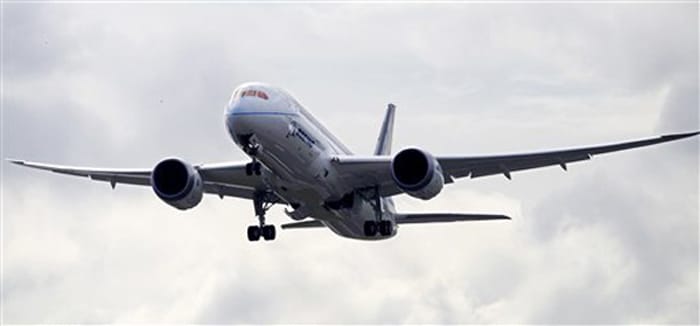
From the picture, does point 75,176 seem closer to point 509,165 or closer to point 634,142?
point 509,165

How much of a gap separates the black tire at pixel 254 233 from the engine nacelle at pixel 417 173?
6.72 m

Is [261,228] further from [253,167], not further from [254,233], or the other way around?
[253,167]

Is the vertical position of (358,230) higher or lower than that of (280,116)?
lower

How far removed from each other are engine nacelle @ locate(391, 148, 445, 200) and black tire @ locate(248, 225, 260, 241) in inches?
264

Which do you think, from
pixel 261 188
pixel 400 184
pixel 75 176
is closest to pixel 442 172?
pixel 400 184

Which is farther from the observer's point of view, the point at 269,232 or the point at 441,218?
the point at 441,218

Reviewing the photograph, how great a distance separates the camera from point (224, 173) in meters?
62.6

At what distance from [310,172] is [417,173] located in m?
3.65

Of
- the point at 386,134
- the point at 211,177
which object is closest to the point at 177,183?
the point at 211,177

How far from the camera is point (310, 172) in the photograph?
5950cm

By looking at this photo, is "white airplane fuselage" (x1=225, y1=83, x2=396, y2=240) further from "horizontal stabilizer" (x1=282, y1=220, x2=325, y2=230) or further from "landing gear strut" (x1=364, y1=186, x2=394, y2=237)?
"horizontal stabilizer" (x1=282, y1=220, x2=325, y2=230)

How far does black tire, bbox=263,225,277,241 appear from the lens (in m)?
64.2

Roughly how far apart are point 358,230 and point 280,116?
832 centimetres

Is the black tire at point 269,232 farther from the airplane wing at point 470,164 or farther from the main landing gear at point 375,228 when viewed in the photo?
the airplane wing at point 470,164
